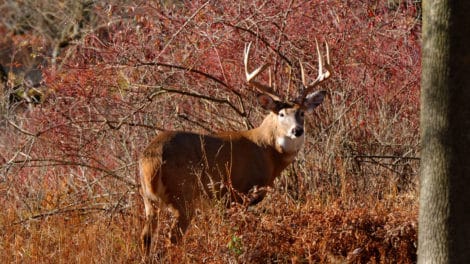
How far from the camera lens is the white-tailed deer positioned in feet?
25.1

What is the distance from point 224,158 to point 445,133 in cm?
324

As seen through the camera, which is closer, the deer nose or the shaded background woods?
the deer nose

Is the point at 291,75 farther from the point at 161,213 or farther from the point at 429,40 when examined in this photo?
the point at 429,40

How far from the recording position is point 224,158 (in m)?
8.17

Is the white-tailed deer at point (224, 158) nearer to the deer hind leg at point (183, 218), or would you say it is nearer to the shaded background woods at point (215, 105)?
the deer hind leg at point (183, 218)

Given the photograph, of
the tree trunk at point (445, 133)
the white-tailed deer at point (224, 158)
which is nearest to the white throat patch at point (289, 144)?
the white-tailed deer at point (224, 158)

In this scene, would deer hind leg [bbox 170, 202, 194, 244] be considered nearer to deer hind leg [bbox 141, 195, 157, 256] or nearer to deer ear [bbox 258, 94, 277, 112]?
deer hind leg [bbox 141, 195, 157, 256]

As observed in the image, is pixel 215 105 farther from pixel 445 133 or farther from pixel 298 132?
pixel 445 133

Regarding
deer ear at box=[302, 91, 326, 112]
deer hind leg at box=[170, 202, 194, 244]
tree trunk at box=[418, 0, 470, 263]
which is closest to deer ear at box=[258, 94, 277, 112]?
deer ear at box=[302, 91, 326, 112]

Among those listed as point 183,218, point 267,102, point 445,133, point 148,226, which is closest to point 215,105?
point 267,102

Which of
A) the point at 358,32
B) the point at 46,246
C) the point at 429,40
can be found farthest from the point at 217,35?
the point at 429,40

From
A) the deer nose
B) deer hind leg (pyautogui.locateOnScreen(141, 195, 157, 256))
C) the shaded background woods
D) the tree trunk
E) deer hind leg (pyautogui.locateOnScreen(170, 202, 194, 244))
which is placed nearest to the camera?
the tree trunk

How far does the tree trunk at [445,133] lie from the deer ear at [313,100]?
3220 mm

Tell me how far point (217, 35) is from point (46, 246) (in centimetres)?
290
